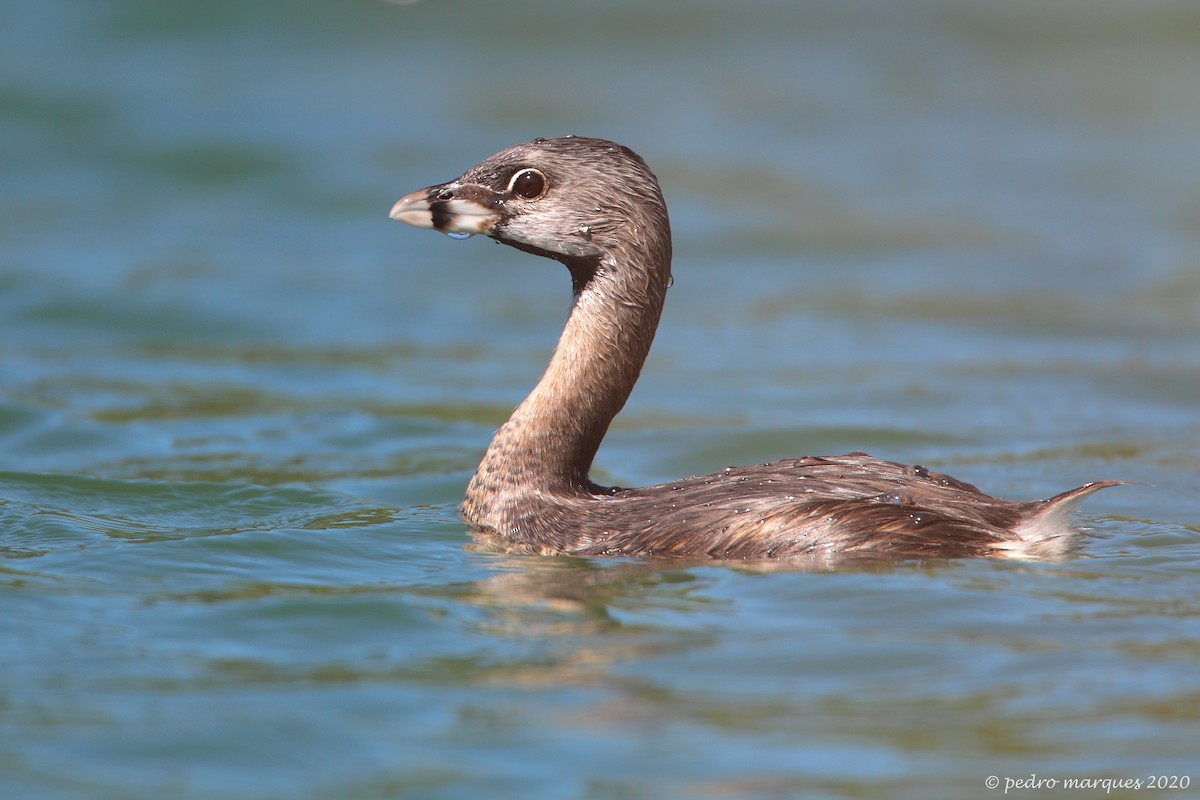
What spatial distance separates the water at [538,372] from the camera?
5641 millimetres

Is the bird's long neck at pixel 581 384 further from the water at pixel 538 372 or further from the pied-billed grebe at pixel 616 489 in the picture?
the water at pixel 538 372

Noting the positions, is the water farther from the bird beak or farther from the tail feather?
the bird beak

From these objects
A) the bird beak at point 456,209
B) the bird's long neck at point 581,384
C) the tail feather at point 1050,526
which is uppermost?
the bird beak at point 456,209

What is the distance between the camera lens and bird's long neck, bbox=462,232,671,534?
8.07 metres

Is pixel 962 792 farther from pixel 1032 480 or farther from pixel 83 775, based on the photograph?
pixel 1032 480

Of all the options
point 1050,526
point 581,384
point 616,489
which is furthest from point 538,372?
point 1050,526

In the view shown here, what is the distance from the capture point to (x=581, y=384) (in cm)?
820

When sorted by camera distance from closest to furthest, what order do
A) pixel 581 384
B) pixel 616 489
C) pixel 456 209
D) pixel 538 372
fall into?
pixel 456 209, pixel 581 384, pixel 616 489, pixel 538 372

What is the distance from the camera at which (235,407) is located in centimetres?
1246

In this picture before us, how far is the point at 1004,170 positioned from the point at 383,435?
1051 cm

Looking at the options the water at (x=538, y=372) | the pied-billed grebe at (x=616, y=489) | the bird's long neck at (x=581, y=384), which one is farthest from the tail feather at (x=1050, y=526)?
the bird's long neck at (x=581, y=384)

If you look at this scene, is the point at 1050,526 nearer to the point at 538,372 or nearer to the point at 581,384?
→ the point at 581,384

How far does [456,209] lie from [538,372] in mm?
5563

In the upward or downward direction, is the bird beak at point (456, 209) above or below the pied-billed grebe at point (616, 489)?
above
